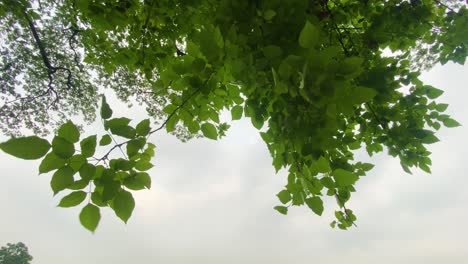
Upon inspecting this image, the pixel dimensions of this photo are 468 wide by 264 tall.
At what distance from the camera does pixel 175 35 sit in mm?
2850

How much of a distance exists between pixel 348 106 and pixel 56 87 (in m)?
14.1

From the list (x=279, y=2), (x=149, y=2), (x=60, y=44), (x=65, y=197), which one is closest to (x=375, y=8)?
(x=279, y=2)

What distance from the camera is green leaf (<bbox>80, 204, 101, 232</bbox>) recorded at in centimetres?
106

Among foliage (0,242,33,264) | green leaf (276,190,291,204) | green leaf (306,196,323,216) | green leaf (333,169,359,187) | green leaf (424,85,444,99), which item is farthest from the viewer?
foliage (0,242,33,264)

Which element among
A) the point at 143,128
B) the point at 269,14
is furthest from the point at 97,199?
the point at 269,14

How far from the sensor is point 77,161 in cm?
108

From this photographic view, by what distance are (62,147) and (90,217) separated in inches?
11.0

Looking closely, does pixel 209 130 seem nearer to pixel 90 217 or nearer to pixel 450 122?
pixel 90 217

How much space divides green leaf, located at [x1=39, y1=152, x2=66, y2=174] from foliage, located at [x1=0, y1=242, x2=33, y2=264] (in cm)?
6525

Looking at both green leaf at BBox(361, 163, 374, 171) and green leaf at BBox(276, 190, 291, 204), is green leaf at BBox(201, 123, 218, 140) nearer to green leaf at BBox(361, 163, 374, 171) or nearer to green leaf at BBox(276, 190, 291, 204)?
green leaf at BBox(276, 190, 291, 204)

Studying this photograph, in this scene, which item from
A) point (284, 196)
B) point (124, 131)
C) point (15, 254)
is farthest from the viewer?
point (15, 254)

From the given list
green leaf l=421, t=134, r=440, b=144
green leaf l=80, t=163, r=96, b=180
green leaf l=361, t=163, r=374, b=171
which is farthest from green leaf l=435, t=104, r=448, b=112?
green leaf l=80, t=163, r=96, b=180

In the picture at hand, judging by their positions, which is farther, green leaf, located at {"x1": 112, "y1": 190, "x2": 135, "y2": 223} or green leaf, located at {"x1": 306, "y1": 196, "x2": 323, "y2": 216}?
green leaf, located at {"x1": 306, "y1": 196, "x2": 323, "y2": 216}

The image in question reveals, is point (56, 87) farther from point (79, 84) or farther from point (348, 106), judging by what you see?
point (348, 106)
